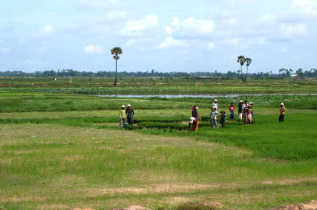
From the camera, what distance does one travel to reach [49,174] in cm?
1633

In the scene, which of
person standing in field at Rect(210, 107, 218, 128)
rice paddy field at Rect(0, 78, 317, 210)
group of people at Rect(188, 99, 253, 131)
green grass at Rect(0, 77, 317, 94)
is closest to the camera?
rice paddy field at Rect(0, 78, 317, 210)

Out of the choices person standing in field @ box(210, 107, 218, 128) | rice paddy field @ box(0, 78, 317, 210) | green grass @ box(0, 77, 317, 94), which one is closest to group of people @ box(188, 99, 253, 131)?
person standing in field @ box(210, 107, 218, 128)

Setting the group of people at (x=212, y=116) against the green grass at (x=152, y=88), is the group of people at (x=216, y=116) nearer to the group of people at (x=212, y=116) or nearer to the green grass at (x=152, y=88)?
the group of people at (x=212, y=116)

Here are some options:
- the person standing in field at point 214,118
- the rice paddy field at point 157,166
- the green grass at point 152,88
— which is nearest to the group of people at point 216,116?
the person standing in field at point 214,118

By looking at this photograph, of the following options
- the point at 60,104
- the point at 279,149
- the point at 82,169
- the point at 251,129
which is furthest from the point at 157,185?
the point at 60,104

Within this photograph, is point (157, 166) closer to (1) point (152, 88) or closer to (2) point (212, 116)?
(2) point (212, 116)

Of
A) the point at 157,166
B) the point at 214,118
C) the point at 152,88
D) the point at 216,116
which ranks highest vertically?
the point at 216,116

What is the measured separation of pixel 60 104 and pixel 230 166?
32.3m

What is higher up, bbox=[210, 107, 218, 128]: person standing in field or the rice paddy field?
bbox=[210, 107, 218, 128]: person standing in field

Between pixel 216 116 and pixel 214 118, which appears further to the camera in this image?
pixel 216 116

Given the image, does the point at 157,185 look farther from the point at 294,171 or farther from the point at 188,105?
the point at 188,105

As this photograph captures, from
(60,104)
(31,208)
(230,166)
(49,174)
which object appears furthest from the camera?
(60,104)

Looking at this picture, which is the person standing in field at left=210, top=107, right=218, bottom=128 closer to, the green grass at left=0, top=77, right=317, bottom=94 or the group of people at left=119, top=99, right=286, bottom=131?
the group of people at left=119, top=99, right=286, bottom=131

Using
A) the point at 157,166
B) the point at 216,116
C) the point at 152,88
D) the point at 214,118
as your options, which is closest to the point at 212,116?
the point at 214,118
